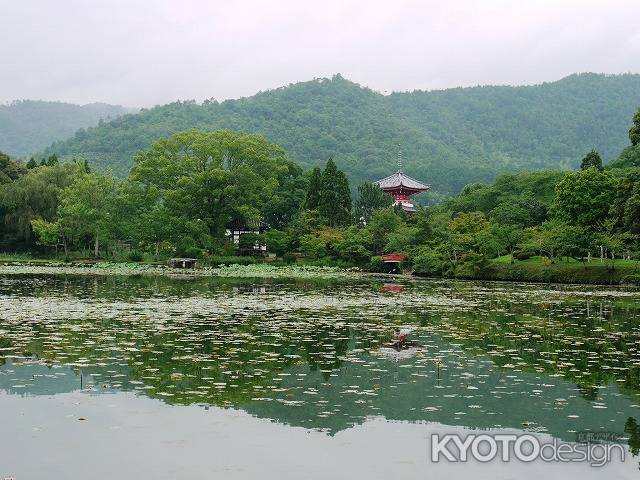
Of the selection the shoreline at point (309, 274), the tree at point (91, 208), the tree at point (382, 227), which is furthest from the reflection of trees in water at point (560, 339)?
the tree at point (91, 208)

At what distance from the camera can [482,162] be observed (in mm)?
111938

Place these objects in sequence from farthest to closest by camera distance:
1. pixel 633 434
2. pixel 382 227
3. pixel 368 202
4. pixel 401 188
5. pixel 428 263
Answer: pixel 401 188
pixel 368 202
pixel 382 227
pixel 428 263
pixel 633 434

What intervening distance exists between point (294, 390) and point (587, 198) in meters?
34.6

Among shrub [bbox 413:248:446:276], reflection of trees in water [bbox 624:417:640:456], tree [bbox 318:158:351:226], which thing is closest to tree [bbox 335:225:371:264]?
tree [bbox 318:158:351:226]

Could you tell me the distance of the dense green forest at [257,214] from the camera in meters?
43.3

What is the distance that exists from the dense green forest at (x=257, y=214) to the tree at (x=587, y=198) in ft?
0.26

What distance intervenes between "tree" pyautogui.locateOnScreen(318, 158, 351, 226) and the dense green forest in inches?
3.2

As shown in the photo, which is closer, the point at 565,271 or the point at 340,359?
the point at 340,359

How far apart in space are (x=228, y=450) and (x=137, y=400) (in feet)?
7.79

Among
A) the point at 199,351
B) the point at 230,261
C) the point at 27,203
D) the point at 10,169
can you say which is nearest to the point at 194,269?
the point at 230,261

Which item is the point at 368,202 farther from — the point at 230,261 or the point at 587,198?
the point at 587,198

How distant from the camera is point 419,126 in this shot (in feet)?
416

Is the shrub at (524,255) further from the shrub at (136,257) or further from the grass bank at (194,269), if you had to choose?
the shrub at (136,257)

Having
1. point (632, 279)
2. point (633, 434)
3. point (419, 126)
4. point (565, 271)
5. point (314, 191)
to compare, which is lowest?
point (633, 434)
